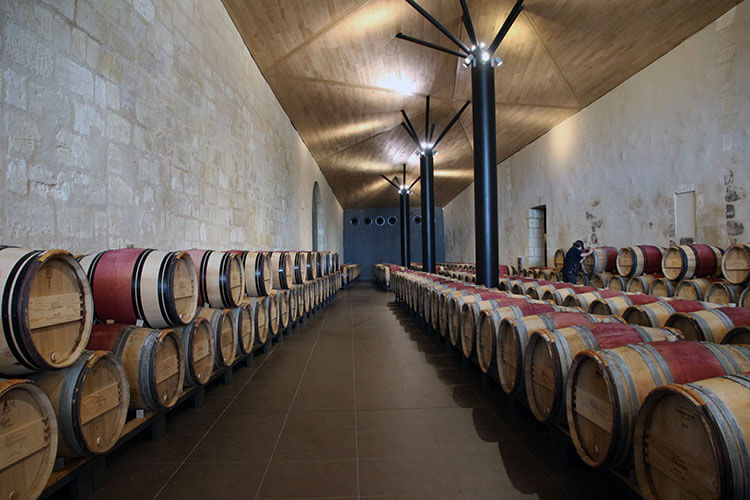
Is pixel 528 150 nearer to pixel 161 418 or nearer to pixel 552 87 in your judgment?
pixel 552 87

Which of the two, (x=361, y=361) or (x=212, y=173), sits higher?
(x=212, y=173)

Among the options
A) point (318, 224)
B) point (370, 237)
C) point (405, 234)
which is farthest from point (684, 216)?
point (370, 237)

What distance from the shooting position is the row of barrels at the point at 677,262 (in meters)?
Result: 4.83

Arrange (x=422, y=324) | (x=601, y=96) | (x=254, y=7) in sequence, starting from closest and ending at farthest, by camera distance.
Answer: (x=254, y=7) < (x=422, y=324) < (x=601, y=96)

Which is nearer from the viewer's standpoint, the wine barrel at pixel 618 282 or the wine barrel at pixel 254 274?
the wine barrel at pixel 254 274

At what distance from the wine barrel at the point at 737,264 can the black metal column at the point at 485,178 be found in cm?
273

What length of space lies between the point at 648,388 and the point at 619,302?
205 centimetres

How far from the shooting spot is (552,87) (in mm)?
9227

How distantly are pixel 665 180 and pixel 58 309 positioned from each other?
8.62 meters

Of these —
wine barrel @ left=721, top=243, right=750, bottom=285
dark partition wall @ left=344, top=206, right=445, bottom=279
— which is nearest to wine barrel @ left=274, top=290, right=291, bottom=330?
wine barrel @ left=721, top=243, right=750, bottom=285

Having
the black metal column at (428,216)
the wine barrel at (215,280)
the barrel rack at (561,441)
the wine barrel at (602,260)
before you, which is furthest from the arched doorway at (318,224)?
the barrel rack at (561,441)

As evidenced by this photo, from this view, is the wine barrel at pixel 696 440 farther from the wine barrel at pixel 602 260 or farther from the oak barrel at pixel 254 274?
the wine barrel at pixel 602 260

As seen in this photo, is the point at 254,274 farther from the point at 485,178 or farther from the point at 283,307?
the point at 485,178

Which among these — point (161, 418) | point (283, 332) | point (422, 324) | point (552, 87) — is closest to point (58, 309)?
point (161, 418)
